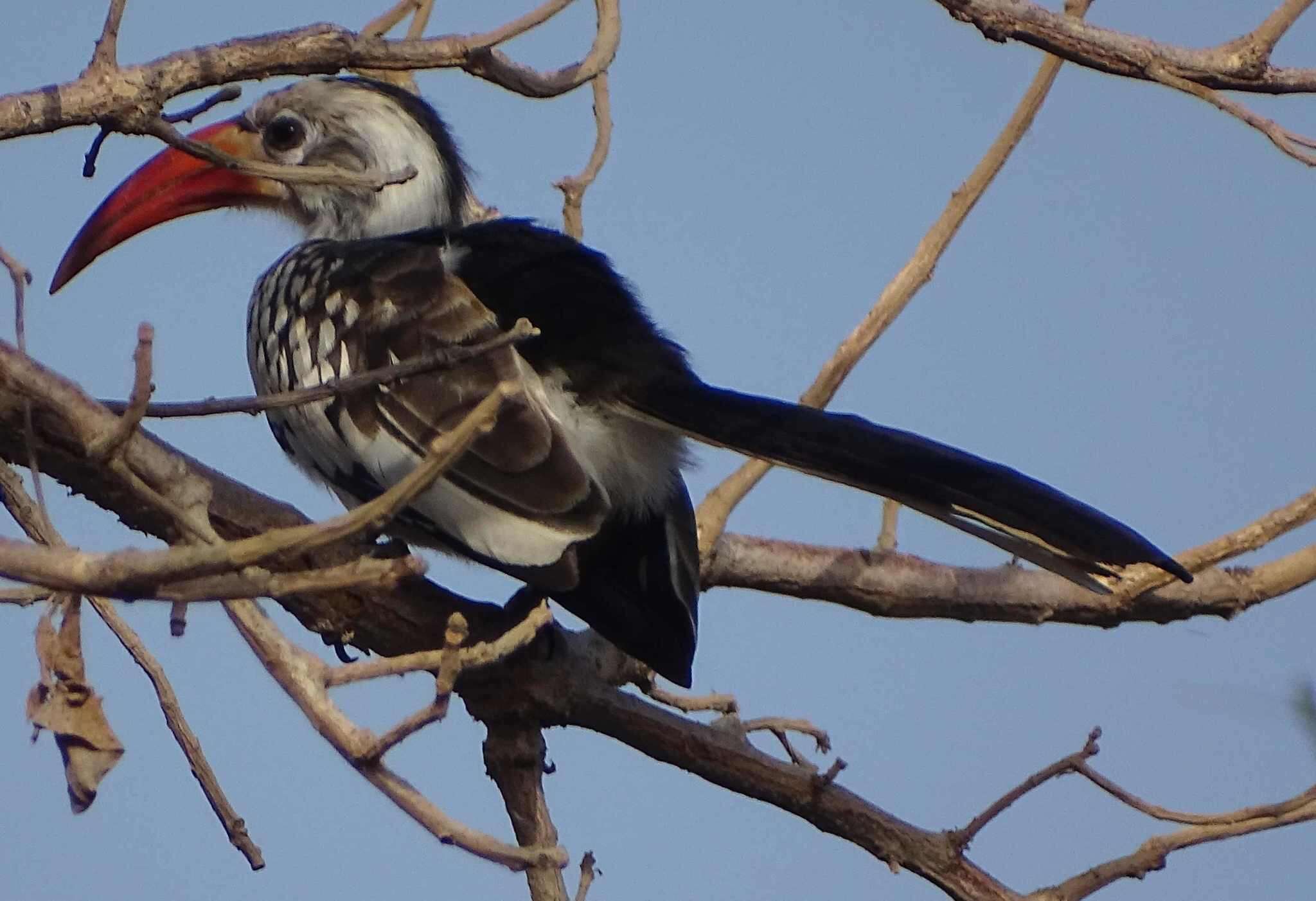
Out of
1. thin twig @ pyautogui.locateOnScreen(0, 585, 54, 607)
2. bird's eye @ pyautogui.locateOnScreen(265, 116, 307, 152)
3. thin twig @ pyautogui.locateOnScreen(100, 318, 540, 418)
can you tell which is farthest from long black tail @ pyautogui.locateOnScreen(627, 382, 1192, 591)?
bird's eye @ pyautogui.locateOnScreen(265, 116, 307, 152)

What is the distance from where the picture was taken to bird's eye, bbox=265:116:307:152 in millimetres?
4801

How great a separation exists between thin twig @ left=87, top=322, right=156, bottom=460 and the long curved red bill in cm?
286

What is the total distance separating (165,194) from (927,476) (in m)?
2.67

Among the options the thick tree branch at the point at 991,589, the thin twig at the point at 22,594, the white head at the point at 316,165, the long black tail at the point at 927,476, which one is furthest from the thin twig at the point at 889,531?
the thin twig at the point at 22,594

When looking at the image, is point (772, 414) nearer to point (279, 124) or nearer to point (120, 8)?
point (120, 8)

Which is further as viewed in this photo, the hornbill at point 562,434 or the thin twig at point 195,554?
the hornbill at point 562,434

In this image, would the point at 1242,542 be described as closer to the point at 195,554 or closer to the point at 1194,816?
the point at 1194,816

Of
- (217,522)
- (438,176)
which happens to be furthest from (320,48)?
(438,176)

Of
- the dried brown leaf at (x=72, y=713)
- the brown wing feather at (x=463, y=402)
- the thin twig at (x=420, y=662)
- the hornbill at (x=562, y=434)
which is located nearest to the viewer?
the thin twig at (x=420, y=662)

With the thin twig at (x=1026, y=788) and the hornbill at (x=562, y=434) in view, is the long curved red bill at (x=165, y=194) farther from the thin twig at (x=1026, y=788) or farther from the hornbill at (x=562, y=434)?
the thin twig at (x=1026, y=788)

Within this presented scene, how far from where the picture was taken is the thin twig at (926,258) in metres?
3.98

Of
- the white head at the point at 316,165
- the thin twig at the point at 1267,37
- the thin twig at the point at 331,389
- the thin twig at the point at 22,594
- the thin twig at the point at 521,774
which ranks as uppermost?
the white head at the point at 316,165

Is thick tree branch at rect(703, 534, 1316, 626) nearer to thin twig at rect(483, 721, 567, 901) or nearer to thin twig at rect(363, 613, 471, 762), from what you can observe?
thin twig at rect(483, 721, 567, 901)

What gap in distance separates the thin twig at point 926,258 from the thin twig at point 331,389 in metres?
1.95
